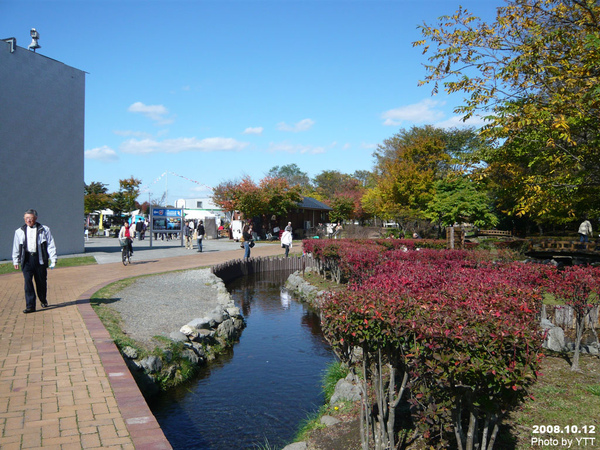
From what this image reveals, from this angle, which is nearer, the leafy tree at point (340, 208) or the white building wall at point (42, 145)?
the white building wall at point (42, 145)

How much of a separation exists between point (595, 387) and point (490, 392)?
2955 millimetres

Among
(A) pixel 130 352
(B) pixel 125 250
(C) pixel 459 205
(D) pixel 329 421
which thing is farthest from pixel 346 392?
(C) pixel 459 205

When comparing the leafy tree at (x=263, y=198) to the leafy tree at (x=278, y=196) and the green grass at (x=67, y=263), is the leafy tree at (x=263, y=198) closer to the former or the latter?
the leafy tree at (x=278, y=196)

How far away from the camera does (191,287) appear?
1292 centimetres

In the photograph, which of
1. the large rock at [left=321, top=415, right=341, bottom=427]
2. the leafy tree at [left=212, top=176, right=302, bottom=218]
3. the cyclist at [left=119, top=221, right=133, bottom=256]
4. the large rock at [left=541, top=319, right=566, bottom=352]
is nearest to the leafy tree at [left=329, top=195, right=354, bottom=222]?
the leafy tree at [left=212, top=176, right=302, bottom=218]

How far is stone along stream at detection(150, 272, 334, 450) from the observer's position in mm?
5797

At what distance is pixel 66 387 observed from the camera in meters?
4.79

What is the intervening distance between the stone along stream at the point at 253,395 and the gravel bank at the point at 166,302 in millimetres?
1121

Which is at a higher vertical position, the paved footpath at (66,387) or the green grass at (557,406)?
the paved footpath at (66,387)

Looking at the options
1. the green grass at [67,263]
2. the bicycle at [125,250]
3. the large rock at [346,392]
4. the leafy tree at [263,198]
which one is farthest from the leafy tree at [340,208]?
the large rock at [346,392]

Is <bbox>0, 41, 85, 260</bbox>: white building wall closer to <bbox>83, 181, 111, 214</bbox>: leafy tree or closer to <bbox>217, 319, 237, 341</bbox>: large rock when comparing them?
<bbox>217, 319, 237, 341</bbox>: large rock

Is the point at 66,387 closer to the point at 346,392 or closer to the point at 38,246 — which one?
the point at 346,392

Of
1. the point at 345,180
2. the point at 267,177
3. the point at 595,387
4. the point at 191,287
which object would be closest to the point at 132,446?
the point at 595,387

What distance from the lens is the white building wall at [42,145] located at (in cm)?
1791
